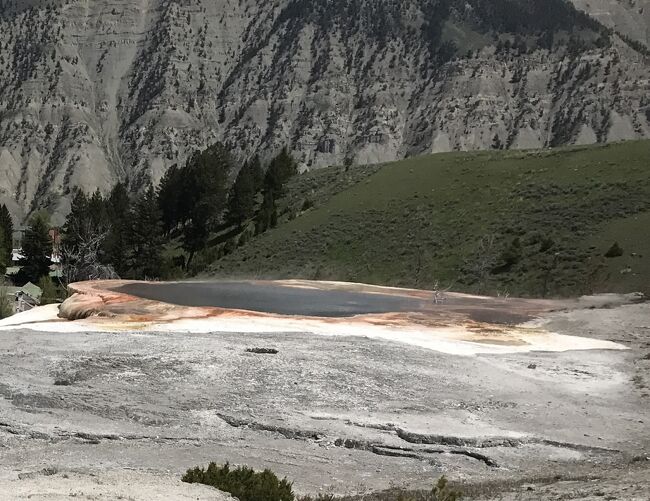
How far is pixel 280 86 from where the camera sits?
172m

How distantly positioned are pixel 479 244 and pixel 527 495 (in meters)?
47.7

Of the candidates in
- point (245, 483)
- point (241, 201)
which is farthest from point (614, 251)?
point (241, 201)

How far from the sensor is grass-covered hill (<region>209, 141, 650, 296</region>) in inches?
1917

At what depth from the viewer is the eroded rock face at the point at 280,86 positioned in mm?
151500

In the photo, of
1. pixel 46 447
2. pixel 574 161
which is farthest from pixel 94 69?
pixel 46 447

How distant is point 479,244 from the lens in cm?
5597

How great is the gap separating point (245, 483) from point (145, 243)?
223ft

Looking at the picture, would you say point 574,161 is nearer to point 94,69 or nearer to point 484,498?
point 484,498

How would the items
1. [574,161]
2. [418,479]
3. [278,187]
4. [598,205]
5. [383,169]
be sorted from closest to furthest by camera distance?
[418,479] < [598,205] < [574,161] < [383,169] < [278,187]

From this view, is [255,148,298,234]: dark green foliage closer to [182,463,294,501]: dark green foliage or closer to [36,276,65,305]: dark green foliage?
[36,276,65,305]: dark green foliage

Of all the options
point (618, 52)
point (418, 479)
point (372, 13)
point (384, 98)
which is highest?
point (372, 13)

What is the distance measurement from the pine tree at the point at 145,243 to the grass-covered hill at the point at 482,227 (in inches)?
289

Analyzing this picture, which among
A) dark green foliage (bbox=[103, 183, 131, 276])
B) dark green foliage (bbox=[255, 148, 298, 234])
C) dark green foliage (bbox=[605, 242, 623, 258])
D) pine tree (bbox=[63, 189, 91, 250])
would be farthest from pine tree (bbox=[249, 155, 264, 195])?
dark green foliage (bbox=[605, 242, 623, 258])

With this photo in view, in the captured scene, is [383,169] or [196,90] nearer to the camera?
[383,169]
